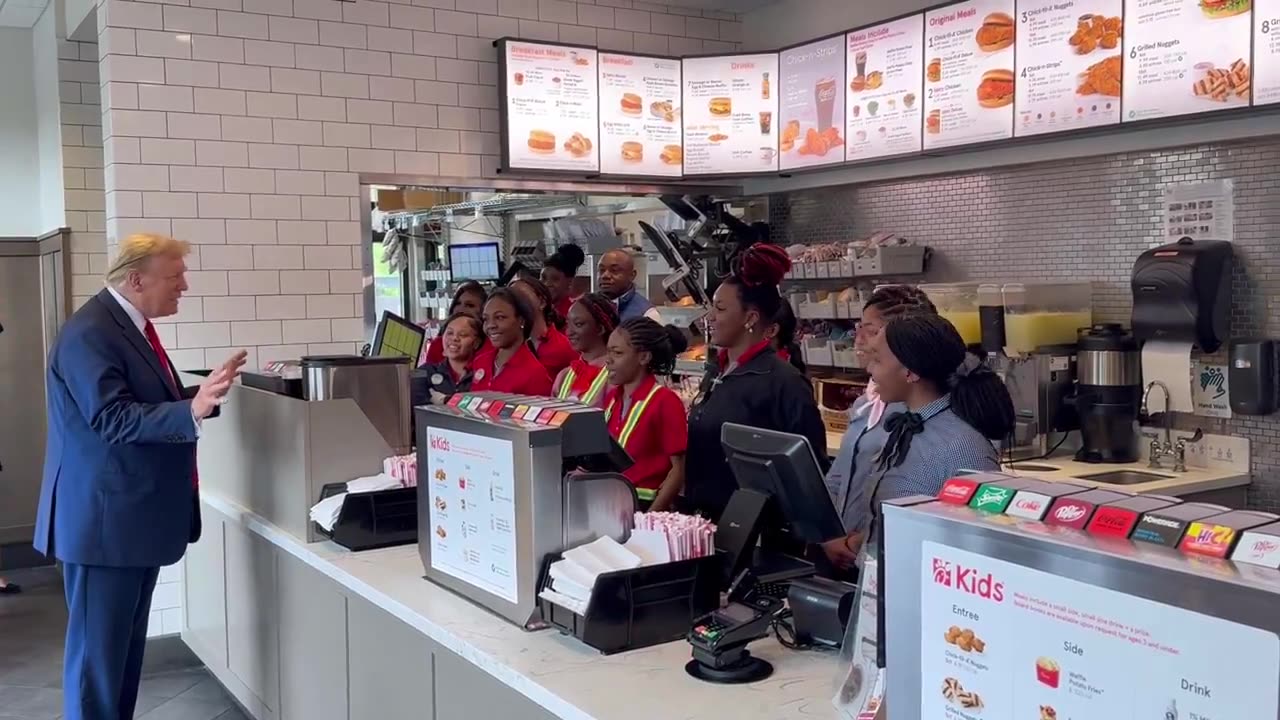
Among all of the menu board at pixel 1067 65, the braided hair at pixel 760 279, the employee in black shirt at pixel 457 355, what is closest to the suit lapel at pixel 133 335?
the employee in black shirt at pixel 457 355

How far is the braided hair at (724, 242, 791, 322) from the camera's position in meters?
3.61

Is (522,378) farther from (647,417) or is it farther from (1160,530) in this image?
(1160,530)

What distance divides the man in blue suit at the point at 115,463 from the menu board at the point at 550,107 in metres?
2.46

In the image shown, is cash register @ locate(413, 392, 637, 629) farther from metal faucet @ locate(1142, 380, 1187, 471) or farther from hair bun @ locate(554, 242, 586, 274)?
hair bun @ locate(554, 242, 586, 274)

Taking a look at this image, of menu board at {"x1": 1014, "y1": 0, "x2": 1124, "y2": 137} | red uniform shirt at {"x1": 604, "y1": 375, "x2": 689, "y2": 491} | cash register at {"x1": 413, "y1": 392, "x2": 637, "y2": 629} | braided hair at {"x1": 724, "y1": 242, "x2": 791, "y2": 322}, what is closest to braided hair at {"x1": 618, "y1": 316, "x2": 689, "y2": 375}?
red uniform shirt at {"x1": 604, "y1": 375, "x2": 689, "y2": 491}

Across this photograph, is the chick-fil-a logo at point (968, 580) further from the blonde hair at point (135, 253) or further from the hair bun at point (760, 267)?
the blonde hair at point (135, 253)

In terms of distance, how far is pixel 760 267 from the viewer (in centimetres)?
368

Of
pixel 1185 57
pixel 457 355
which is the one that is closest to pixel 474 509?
pixel 457 355

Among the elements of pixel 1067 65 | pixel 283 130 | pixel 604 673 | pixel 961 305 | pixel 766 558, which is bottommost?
pixel 604 673

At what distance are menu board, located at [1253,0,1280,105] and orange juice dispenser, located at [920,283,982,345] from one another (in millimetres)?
1364

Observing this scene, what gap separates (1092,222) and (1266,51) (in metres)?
1.00

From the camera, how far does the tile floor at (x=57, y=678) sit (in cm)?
463

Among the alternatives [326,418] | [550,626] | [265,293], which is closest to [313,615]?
[326,418]

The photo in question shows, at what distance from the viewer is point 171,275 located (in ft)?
12.0
